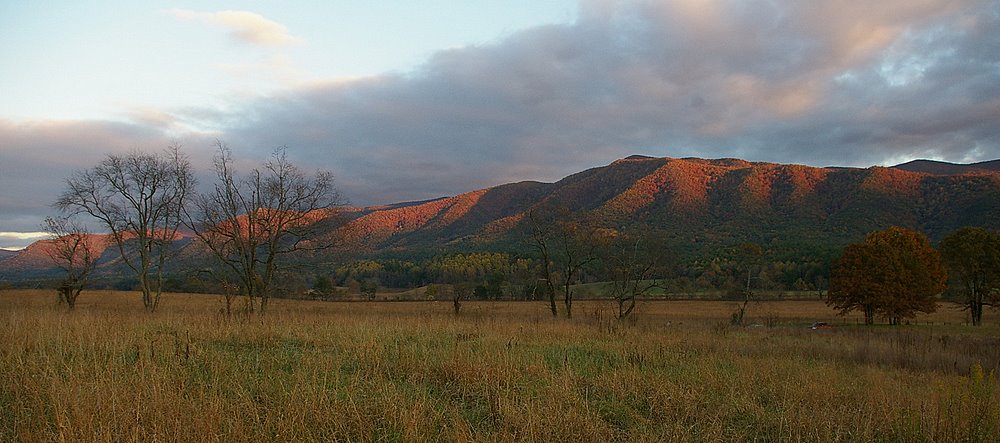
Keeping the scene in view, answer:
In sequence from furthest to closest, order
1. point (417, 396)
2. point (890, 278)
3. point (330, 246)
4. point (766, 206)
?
point (766, 206) → point (890, 278) → point (330, 246) → point (417, 396)

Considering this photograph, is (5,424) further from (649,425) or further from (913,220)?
(913,220)

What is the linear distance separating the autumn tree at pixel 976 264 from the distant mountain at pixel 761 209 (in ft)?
138

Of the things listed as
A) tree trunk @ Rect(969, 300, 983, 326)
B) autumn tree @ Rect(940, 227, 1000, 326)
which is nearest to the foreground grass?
autumn tree @ Rect(940, 227, 1000, 326)

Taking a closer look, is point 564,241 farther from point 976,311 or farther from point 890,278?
point 976,311

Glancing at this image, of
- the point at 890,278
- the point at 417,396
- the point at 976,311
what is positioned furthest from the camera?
the point at 976,311

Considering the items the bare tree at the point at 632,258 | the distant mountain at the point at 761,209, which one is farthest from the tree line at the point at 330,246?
the distant mountain at the point at 761,209

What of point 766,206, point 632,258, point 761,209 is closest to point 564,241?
point 632,258

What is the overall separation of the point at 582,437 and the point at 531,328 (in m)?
9.14

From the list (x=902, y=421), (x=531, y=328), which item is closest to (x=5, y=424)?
(x=902, y=421)

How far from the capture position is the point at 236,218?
23.8m

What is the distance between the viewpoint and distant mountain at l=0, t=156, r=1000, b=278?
105000 mm

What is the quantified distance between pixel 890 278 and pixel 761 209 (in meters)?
88.2

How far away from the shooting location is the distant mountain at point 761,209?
10500cm

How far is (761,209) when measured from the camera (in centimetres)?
12562
